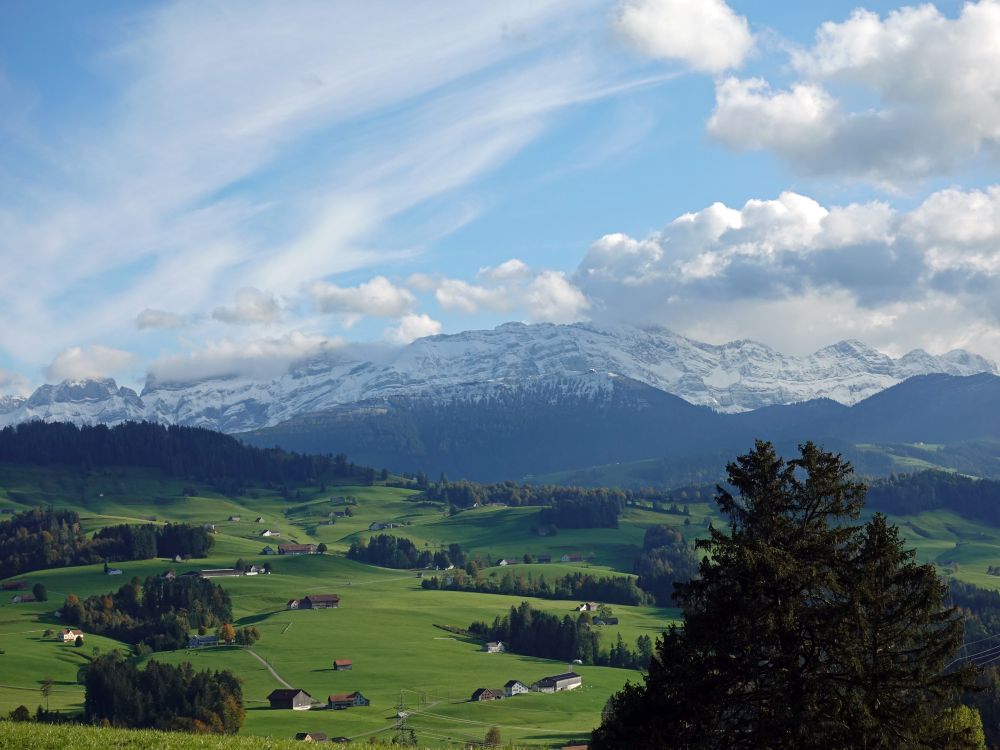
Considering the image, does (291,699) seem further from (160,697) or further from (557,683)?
(557,683)

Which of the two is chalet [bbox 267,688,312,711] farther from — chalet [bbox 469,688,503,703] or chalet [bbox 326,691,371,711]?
chalet [bbox 469,688,503,703]

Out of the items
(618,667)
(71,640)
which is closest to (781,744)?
(618,667)

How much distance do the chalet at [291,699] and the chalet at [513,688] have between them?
94.0 feet

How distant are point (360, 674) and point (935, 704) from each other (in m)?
146

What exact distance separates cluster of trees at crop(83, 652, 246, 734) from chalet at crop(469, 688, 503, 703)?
102ft

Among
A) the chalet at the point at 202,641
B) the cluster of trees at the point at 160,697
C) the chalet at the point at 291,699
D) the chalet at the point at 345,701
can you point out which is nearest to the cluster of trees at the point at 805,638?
the cluster of trees at the point at 160,697

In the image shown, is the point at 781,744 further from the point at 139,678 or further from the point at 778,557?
the point at 139,678

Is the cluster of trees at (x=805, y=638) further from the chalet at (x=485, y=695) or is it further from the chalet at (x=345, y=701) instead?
the chalet at (x=485, y=695)

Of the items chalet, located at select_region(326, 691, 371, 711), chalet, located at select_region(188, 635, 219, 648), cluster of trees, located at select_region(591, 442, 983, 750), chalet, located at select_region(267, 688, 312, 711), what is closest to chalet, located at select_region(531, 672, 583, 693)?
chalet, located at select_region(326, 691, 371, 711)

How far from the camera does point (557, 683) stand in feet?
545

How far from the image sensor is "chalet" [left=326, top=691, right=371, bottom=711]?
14662 cm

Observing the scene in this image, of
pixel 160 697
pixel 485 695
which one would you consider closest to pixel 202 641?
pixel 160 697

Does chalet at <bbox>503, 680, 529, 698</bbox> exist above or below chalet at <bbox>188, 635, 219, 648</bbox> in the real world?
Answer: below

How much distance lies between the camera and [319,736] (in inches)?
4668
